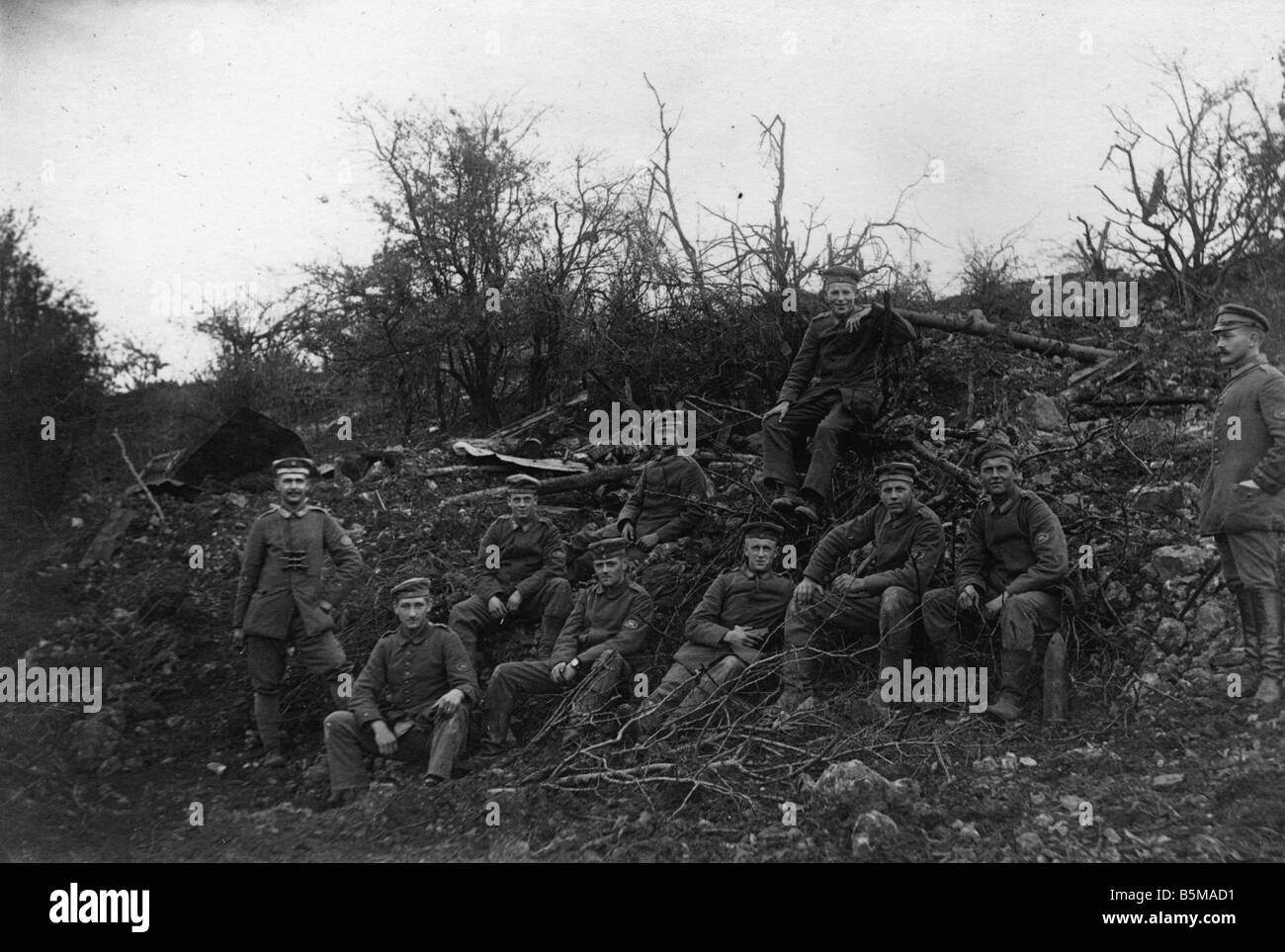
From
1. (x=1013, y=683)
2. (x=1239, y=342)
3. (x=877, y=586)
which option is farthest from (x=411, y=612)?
(x=1239, y=342)

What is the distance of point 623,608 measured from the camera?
665cm

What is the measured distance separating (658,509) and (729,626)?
1.59m

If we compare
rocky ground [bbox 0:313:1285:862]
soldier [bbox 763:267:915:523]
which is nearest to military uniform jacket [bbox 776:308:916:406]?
soldier [bbox 763:267:915:523]

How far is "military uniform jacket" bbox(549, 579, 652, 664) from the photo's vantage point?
6484 millimetres

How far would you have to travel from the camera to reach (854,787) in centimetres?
488

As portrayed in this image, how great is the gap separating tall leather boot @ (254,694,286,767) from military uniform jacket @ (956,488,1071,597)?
14.4 ft

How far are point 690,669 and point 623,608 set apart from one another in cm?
65

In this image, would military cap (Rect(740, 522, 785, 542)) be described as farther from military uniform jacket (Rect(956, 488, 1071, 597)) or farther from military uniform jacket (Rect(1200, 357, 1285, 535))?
military uniform jacket (Rect(1200, 357, 1285, 535))

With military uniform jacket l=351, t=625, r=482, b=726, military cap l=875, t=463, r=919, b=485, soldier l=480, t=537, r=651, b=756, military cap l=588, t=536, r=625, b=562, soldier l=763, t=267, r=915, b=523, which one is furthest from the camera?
soldier l=763, t=267, r=915, b=523
